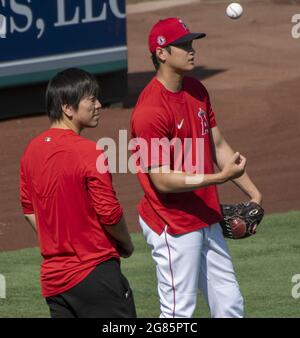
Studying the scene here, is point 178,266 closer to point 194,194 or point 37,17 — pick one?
point 194,194

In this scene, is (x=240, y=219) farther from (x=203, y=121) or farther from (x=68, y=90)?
(x=68, y=90)

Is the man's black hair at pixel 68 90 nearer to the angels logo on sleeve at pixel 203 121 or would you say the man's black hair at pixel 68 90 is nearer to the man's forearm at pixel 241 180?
the angels logo on sleeve at pixel 203 121

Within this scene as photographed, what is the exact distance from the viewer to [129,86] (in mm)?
17250

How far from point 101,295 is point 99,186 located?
55cm

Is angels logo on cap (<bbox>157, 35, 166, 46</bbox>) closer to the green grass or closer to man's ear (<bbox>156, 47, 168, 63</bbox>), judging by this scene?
man's ear (<bbox>156, 47, 168, 63</bbox>)

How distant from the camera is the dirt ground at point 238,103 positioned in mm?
12070

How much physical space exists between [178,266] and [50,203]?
3.79ft

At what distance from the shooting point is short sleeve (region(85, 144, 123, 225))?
17.2ft

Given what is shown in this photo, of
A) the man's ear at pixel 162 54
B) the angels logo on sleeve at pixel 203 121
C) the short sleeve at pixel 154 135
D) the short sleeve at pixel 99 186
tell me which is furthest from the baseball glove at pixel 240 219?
the short sleeve at pixel 99 186

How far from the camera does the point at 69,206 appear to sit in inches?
209

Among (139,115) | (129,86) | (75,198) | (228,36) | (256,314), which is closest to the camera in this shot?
(75,198)

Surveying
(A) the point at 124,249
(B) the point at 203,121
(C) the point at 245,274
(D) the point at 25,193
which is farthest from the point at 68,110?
(C) the point at 245,274

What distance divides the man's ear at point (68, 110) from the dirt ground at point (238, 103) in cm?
519

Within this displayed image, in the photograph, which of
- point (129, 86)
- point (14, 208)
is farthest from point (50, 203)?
point (129, 86)
